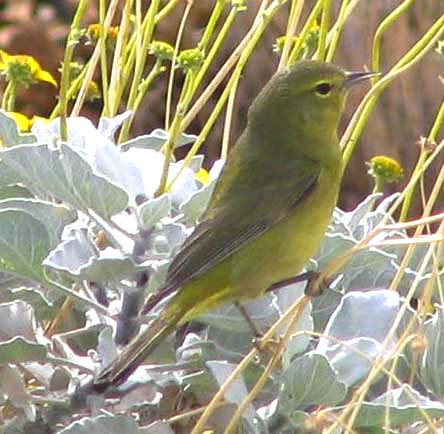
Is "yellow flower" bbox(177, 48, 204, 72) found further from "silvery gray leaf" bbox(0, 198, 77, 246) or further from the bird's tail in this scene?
the bird's tail

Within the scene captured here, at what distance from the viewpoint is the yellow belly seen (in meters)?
1.54

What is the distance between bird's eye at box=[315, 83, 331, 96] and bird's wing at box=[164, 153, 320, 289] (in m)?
0.09

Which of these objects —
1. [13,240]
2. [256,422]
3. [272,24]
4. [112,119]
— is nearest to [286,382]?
[256,422]

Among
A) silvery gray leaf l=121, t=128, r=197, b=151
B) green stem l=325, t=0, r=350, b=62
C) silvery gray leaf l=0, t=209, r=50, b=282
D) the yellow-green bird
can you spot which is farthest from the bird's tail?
green stem l=325, t=0, r=350, b=62

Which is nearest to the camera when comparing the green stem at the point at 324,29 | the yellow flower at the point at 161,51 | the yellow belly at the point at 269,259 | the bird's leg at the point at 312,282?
the bird's leg at the point at 312,282

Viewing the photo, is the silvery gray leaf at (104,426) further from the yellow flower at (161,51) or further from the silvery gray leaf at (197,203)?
the yellow flower at (161,51)

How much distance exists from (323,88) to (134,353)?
572 mm

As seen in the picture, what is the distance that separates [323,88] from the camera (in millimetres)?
1815

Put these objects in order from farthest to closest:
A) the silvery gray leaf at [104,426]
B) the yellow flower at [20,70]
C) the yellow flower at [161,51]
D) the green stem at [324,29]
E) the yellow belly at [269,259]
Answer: the yellow flower at [20,70] < the yellow flower at [161,51] < the green stem at [324,29] < the yellow belly at [269,259] < the silvery gray leaf at [104,426]

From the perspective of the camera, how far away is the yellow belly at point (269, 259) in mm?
1542

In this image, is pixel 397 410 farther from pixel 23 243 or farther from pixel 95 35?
pixel 95 35

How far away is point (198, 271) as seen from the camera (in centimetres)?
150

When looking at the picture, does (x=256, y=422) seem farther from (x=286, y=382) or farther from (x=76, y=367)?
(x=76, y=367)

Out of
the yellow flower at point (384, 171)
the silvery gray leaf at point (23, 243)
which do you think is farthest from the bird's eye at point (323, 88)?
the silvery gray leaf at point (23, 243)
